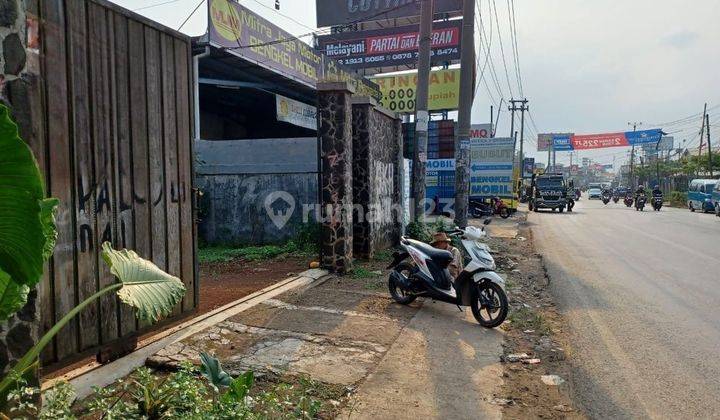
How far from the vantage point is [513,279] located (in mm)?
8734

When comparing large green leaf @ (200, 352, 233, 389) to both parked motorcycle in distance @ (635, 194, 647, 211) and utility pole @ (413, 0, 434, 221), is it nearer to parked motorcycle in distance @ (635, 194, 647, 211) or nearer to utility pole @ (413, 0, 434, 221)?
utility pole @ (413, 0, 434, 221)

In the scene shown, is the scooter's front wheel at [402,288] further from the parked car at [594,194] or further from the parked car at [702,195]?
the parked car at [594,194]

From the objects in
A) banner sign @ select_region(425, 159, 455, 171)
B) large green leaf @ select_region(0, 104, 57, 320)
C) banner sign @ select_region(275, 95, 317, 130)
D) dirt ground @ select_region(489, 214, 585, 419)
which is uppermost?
banner sign @ select_region(275, 95, 317, 130)

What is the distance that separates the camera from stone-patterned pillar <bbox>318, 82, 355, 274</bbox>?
7.87 meters

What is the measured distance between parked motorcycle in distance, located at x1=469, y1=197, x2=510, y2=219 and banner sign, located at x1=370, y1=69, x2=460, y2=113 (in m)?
8.03

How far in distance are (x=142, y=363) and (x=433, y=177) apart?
19.3 meters

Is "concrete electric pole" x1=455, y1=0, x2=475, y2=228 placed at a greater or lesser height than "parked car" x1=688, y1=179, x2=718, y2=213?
greater

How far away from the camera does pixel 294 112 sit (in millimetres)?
20062

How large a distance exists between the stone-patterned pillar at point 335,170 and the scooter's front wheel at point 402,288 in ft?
4.87

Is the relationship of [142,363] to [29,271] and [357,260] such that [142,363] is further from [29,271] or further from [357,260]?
[357,260]

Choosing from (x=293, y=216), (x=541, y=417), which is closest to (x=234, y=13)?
(x=293, y=216)

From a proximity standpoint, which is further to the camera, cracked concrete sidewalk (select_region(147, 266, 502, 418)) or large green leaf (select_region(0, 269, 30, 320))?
cracked concrete sidewalk (select_region(147, 266, 502, 418))

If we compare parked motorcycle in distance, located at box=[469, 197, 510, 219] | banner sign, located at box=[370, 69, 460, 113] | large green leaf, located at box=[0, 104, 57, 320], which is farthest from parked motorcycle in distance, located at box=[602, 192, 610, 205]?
large green leaf, located at box=[0, 104, 57, 320]

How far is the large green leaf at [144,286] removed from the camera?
2643mm
